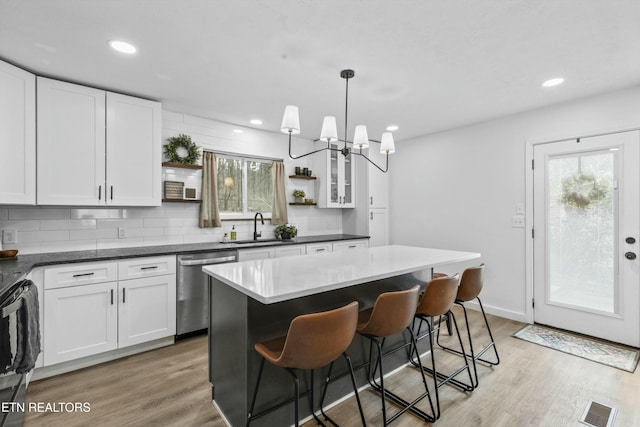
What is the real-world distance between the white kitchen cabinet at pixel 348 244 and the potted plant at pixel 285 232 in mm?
632

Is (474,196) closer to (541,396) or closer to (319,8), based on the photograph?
(541,396)

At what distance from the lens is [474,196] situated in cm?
423

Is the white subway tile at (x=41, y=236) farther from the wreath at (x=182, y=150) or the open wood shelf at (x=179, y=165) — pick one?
the wreath at (x=182, y=150)

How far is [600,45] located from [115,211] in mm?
4570

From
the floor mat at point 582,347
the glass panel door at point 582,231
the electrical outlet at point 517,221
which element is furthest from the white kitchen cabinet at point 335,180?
the floor mat at point 582,347

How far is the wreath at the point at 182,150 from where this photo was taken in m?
3.62

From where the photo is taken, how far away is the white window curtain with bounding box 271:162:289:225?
4.58 metres

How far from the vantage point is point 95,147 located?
115 inches

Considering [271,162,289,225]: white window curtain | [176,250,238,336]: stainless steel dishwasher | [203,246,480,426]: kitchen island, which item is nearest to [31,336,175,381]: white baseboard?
[176,250,238,336]: stainless steel dishwasher

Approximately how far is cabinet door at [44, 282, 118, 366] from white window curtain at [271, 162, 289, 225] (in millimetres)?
2246

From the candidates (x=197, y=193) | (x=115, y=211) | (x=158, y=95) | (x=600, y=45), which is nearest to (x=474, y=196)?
(x=600, y=45)

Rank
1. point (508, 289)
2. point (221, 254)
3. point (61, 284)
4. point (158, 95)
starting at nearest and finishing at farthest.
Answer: point (61, 284)
point (158, 95)
point (221, 254)
point (508, 289)

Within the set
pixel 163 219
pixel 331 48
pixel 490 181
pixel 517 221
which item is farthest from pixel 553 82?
pixel 163 219

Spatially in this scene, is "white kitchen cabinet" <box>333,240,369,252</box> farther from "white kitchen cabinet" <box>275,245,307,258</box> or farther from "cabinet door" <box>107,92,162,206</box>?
"cabinet door" <box>107,92,162,206</box>
